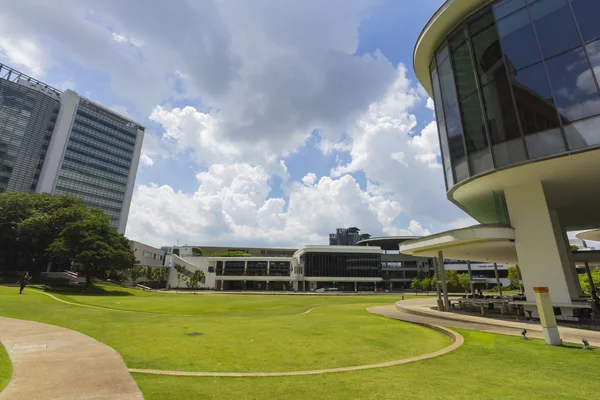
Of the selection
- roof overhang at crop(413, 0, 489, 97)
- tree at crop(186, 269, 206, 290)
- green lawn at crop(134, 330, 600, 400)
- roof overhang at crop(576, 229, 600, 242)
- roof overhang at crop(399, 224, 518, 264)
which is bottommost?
green lawn at crop(134, 330, 600, 400)

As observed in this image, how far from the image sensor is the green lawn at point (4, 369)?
586 centimetres

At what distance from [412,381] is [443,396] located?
926mm

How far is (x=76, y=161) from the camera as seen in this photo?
96.1m

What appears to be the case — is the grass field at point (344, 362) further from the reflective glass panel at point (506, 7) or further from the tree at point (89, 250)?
the tree at point (89, 250)

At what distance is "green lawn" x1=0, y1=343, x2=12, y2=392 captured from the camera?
586 cm

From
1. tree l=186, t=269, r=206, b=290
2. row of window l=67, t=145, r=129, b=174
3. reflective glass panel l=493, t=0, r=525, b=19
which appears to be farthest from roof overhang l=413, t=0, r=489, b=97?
row of window l=67, t=145, r=129, b=174

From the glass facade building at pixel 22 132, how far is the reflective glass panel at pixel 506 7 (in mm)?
116044

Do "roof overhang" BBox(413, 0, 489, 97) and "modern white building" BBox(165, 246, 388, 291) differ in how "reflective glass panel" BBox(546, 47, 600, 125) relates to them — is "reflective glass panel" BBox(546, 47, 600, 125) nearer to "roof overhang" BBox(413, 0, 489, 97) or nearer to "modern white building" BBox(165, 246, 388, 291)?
"roof overhang" BBox(413, 0, 489, 97)

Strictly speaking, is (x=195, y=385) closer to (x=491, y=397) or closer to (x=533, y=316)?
(x=491, y=397)

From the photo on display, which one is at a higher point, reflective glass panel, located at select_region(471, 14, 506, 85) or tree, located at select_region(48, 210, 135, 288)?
reflective glass panel, located at select_region(471, 14, 506, 85)

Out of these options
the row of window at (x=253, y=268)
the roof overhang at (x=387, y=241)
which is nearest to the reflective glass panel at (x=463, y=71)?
the row of window at (x=253, y=268)

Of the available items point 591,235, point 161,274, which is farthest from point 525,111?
point 161,274

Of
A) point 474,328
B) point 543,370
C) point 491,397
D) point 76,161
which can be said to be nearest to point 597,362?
point 543,370

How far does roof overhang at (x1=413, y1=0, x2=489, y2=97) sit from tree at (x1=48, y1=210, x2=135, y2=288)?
157 feet
